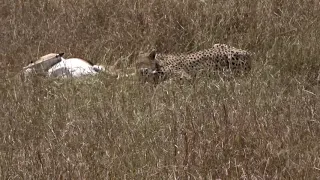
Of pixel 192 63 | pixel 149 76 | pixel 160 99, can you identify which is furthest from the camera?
pixel 192 63

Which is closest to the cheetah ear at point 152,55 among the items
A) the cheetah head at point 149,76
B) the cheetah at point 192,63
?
the cheetah at point 192,63

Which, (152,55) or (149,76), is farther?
(152,55)

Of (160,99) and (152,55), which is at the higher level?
(152,55)

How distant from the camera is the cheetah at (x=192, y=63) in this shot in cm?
419

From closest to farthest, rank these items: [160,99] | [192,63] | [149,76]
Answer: [160,99] → [149,76] → [192,63]

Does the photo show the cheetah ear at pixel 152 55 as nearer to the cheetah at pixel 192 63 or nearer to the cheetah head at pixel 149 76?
the cheetah at pixel 192 63

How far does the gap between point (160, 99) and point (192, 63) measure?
36.3 inches

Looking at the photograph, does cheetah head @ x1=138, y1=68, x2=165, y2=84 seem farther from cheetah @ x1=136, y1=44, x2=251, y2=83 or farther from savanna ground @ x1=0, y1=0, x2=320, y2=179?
savanna ground @ x1=0, y1=0, x2=320, y2=179

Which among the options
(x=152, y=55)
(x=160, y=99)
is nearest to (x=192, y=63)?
(x=152, y=55)

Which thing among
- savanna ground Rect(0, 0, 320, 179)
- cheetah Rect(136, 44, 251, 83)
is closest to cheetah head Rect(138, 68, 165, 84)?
cheetah Rect(136, 44, 251, 83)

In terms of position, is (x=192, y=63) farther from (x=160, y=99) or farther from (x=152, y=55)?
(x=160, y=99)

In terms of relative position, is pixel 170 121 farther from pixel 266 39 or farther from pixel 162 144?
pixel 266 39

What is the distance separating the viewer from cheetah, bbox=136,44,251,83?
419 centimetres

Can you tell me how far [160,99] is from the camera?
139 inches
